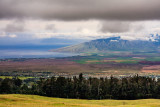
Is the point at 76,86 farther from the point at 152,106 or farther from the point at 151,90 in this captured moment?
the point at 152,106

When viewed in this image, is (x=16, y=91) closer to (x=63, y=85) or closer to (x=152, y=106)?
(x=63, y=85)

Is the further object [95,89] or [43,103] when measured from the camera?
[95,89]

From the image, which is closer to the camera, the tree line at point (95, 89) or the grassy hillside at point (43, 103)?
the grassy hillside at point (43, 103)

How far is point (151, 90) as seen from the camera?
101312mm

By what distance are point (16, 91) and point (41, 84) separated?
1295 cm

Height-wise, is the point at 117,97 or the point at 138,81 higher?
the point at 138,81

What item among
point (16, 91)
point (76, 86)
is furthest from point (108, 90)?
point (16, 91)

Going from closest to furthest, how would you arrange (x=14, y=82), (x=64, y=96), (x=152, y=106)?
(x=152, y=106)
(x=64, y=96)
(x=14, y=82)

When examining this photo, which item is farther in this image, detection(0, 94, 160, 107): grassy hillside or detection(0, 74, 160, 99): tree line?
detection(0, 74, 160, 99): tree line

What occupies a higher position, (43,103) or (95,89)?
(43,103)

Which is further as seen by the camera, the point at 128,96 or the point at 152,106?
the point at 128,96

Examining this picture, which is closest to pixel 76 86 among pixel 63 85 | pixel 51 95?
pixel 63 85

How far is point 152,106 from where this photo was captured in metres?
61.8

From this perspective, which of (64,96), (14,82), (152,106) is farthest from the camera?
(14,82)
